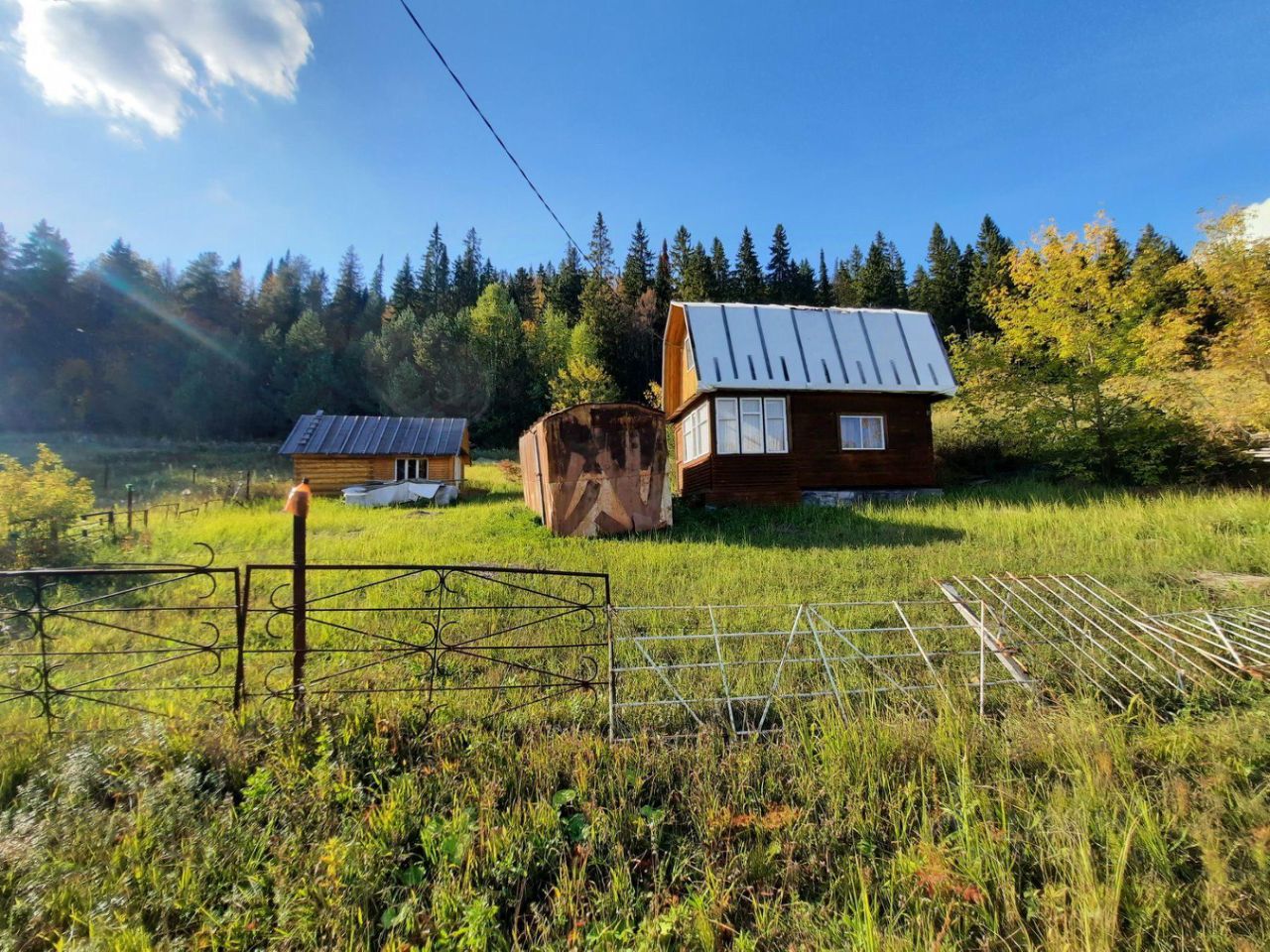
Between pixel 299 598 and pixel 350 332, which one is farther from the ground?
pixel 350 332

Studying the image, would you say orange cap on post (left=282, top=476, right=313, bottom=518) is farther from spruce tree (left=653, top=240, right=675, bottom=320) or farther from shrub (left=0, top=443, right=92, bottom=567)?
spruce tree (left=653, top=240, right=675, bottom=320)

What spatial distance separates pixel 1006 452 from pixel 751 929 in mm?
17997

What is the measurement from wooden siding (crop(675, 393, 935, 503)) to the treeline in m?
25.9

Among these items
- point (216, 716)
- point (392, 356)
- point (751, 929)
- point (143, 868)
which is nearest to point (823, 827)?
point (751, 929)

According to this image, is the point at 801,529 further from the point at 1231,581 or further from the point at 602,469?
the point at 1231,581

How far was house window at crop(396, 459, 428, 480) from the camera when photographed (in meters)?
21.5

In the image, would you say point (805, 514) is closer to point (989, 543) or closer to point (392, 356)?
point (989, 543)

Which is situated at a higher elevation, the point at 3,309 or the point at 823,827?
the point at 3,309

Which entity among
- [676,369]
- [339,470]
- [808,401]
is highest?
[676,369]

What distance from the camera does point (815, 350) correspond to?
13.9 meters

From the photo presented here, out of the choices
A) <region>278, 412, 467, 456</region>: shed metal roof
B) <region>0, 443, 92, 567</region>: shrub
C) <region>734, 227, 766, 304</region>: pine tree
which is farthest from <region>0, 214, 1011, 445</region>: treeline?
<region>0, 443, 92, 567</region>: shrub

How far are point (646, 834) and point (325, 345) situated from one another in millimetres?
55303

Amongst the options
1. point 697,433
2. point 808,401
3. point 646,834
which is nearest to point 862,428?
point 808,401

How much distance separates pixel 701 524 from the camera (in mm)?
10812
